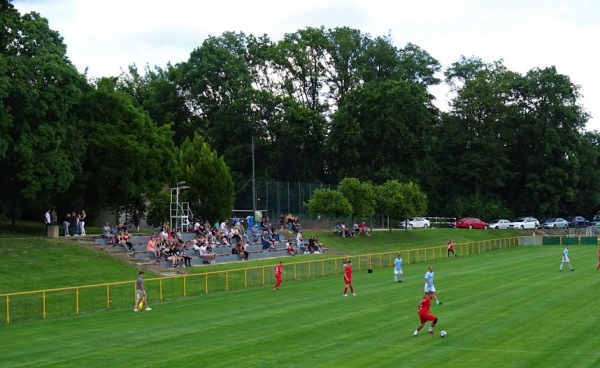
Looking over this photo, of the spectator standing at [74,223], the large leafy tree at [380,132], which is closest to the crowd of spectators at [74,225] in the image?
the spectator standing at [74,223]

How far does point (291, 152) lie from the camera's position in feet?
323

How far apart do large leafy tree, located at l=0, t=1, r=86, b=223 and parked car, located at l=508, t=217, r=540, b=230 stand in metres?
62.9

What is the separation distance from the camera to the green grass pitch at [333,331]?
2172 cm

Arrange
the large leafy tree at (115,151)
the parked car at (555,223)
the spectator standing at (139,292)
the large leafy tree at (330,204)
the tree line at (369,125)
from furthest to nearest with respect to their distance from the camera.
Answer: the parked car at (555,223)
the tree line at (369,125)
the large leafy tree at (330,204)
the large leafy tree at (115,151)
the spectator standing at (139,292)

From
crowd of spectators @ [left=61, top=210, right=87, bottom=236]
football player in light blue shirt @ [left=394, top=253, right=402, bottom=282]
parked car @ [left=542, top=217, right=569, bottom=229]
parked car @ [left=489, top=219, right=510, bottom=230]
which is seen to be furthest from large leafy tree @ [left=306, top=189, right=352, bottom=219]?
parked car @ [left=542, top=217, right=569, bottom=229]

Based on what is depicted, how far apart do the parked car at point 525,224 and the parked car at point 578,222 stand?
9.55 m

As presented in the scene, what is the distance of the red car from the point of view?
96.9m

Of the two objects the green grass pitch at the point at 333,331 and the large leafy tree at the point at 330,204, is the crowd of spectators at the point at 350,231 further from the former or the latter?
the green grass pitch at the point at 333,331

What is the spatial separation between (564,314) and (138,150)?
36.8 m

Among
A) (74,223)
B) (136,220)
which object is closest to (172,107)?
(136,220)

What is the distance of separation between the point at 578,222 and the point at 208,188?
61.9 metres

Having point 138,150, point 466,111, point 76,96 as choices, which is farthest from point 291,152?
point 76,96

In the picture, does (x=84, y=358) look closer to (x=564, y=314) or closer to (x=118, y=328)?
(x=118, y=328)

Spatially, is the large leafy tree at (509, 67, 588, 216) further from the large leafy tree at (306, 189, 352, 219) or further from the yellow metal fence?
the yellow metal fence
